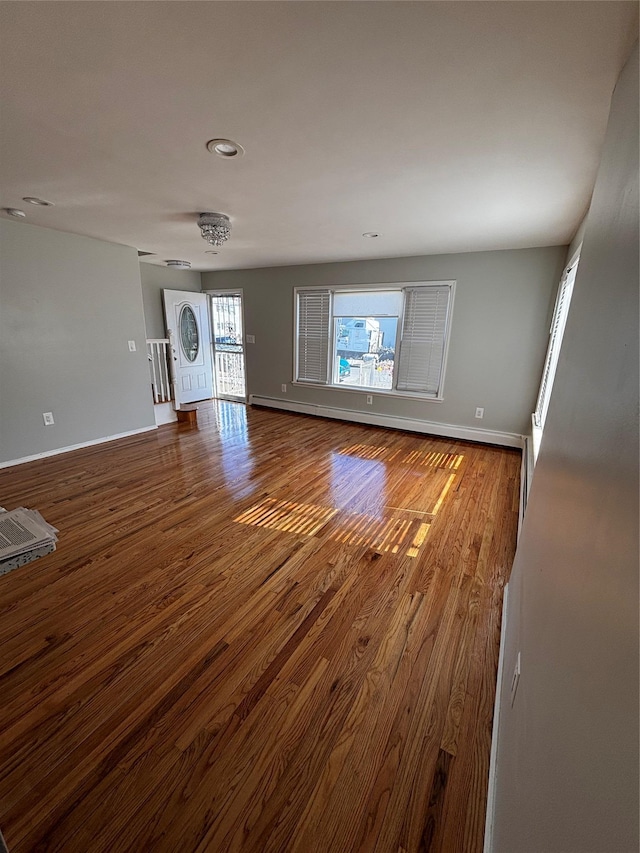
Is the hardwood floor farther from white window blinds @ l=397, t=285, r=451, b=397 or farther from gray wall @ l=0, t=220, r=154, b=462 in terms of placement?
white window blinds @ l=397, t=285, r=451, b=397

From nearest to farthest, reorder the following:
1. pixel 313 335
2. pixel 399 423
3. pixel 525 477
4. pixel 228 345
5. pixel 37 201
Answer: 1. pixel 37 201
2. pixel 525 477
3. pixel 399 423
4. pixel 313 335
5. pixel 228 345

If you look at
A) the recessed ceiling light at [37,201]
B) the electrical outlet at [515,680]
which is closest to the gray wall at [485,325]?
the recessed ceiling light at [37,201]

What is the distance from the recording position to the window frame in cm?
425

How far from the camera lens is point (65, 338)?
3709 millimetres

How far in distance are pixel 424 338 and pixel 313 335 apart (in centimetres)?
174

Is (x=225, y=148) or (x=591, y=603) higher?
(x=225, y=148)

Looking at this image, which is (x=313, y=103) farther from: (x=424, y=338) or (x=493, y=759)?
(x=424, y=338)

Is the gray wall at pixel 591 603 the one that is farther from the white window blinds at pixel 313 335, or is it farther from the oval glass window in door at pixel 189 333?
the oval glass window in door at pixel 189 333

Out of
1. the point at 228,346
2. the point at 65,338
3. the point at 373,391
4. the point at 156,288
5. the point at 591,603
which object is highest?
the point at 156,288

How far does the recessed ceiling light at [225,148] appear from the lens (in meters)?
1.66

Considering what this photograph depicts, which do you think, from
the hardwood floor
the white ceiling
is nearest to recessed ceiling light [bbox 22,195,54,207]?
the white ceiling

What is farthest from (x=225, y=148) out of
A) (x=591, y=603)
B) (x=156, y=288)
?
(x=156, y=288)

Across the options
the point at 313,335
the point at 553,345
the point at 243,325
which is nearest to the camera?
the point at 553,345

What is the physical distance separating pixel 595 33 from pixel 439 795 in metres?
2.43
